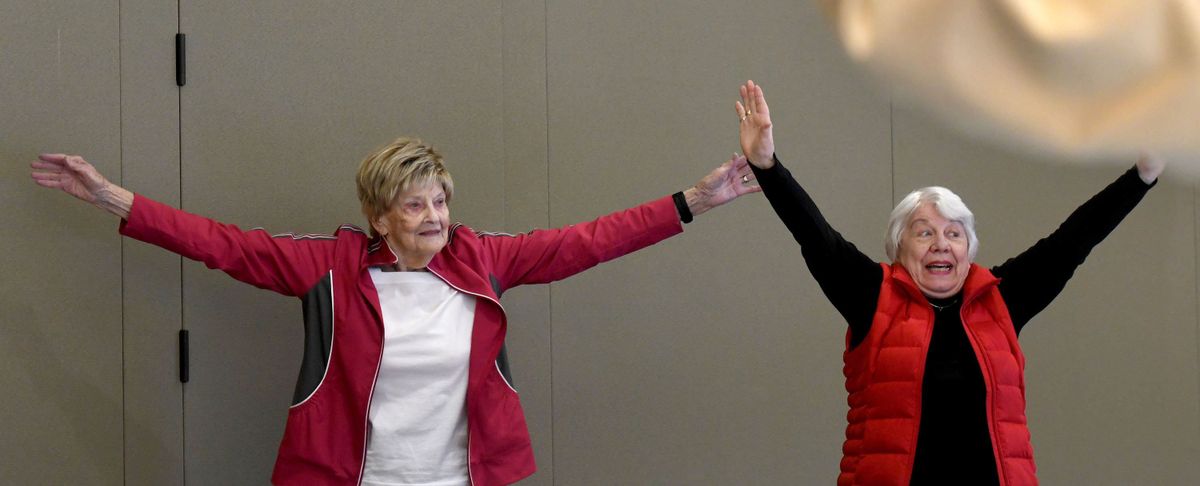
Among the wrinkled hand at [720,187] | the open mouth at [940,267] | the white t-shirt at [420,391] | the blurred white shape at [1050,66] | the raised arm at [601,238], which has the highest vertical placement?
the wrinkled hand at [720,187]

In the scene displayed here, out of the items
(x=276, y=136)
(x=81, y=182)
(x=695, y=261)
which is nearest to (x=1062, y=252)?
(x=695, y=261)

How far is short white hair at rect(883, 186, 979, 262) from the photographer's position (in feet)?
8.46

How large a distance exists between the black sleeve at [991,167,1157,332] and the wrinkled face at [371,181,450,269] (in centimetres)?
120

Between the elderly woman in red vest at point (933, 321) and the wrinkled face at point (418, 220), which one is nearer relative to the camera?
the elderly woman in red vest at point (933, 321)

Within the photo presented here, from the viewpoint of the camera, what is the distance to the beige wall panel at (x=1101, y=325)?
3.74m

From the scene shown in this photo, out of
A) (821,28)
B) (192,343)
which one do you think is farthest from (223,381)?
(821,28)

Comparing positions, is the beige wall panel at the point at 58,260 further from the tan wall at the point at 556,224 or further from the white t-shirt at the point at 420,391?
the white t-shirt at the point at 420,391

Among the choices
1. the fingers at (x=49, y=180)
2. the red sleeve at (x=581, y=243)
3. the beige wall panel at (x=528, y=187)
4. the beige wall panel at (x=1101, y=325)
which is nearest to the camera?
the fingers at (x=49, y=180)

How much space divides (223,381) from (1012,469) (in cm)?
195

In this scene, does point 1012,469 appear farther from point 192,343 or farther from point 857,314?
point 192,343

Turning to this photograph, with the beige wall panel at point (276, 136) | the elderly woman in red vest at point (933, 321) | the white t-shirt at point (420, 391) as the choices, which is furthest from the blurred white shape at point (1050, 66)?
the beige wall panel at point (276, 136)

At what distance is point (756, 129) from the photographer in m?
2.44

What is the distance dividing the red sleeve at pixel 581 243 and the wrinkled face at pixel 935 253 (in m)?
0.54

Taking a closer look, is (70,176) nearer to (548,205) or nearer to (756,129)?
(548,205)
